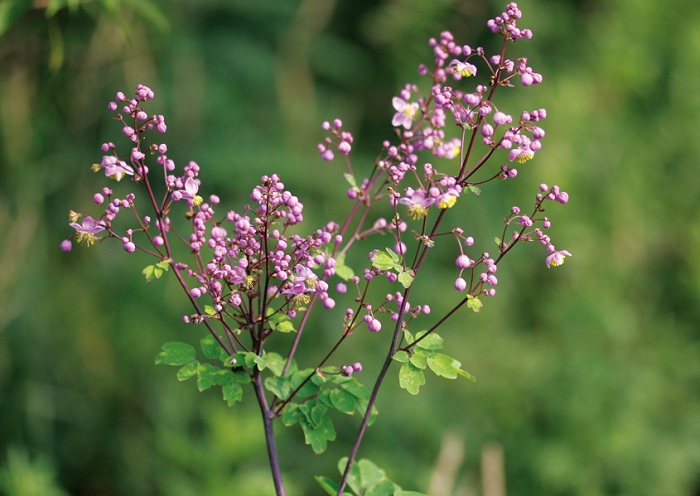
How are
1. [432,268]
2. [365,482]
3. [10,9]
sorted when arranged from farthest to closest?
A: 1. [432,268]
2. [10,9]
3. [365,482]

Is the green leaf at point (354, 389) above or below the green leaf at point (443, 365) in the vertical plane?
below

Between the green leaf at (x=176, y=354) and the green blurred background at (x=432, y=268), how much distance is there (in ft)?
4.93

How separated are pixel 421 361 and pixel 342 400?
0.12 metres

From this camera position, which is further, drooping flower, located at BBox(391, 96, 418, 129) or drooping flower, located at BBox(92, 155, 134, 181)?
drooping flower, located at BBox(391, 96, 418, 129)

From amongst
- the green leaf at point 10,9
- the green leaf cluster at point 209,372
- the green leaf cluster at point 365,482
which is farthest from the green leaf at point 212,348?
the green leaf at point 10,9

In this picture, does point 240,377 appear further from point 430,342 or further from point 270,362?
point 430,342

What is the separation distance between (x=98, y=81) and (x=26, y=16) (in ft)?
3.15

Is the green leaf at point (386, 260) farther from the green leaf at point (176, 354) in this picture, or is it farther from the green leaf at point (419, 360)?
the green leaf at point (176, 354)

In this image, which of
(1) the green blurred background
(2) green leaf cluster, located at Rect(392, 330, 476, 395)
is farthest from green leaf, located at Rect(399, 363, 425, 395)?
(1) the green blurred background

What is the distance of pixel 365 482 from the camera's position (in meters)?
1.22

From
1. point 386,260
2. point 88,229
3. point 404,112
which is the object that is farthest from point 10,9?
point 386,260

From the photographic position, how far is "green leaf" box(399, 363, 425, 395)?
1.02m

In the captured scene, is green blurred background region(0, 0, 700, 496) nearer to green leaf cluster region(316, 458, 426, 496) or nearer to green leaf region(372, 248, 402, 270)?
green leaf cluster region(316, 458, 426, 496)

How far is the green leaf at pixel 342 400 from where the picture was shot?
3.48ft
